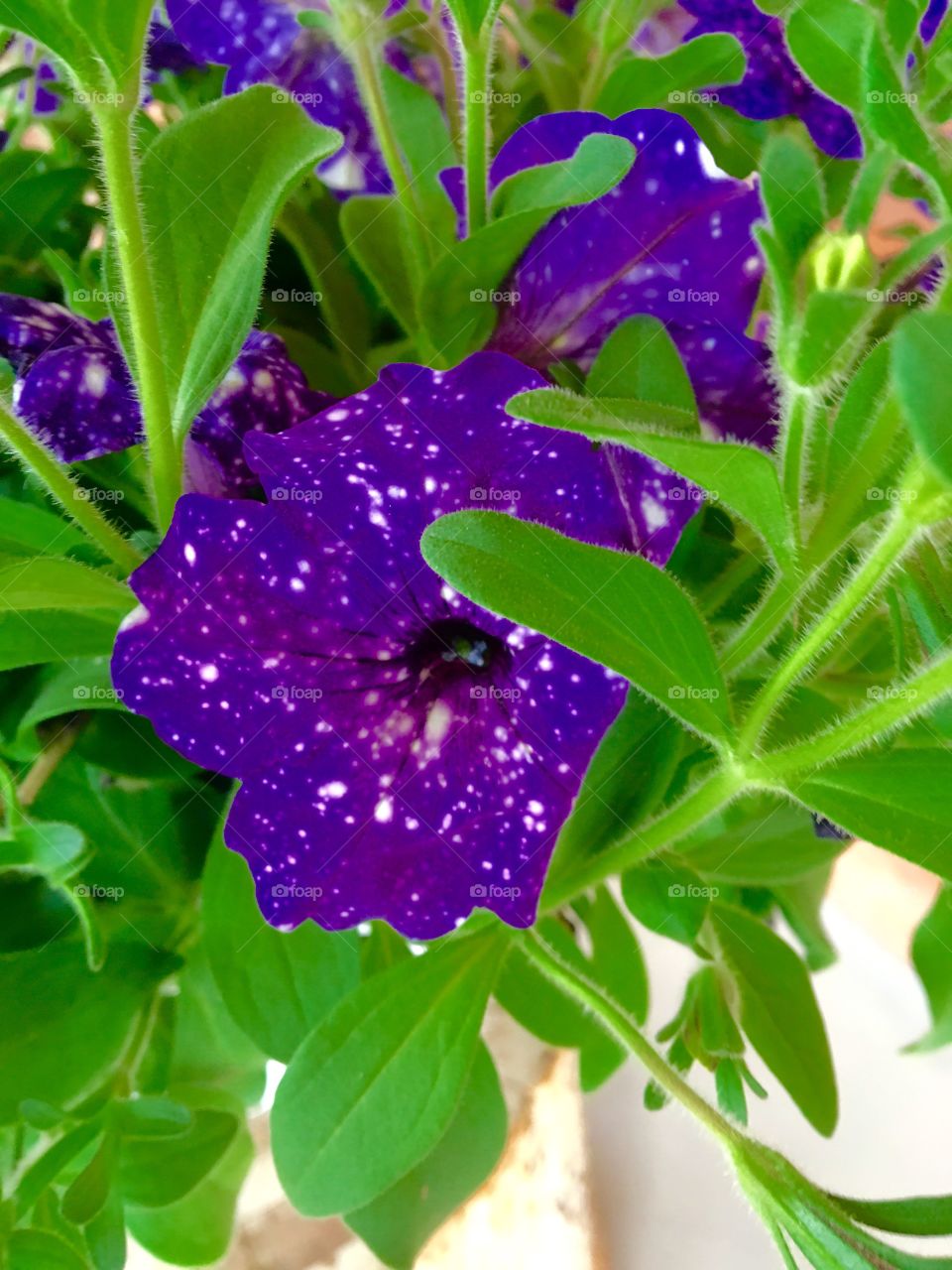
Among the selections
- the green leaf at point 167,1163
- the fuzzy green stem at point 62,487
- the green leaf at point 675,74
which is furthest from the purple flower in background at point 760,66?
the green leaf at point 167,1163

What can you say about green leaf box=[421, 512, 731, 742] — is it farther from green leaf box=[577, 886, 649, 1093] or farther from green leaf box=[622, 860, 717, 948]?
green leaf box=[577, 886, 649, 1093]

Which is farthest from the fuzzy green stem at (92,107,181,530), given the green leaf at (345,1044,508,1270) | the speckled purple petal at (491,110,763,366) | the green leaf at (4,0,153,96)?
the green leaf at (345,1044,508,1270)

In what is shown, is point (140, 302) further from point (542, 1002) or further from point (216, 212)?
point (542, 1002)

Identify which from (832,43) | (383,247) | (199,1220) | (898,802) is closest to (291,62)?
(383,247)

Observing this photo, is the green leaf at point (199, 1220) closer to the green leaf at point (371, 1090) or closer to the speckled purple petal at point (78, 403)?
the green leaf at point (371, 1090)

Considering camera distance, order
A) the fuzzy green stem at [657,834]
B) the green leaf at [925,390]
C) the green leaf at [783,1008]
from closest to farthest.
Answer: the green leaf at [925,390]
the fuzzy green stem at [657,834]
the green leaf at [783,1008]

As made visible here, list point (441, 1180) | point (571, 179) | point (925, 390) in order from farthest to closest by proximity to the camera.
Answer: point (441, 1180) → point (571, 179) → point (925, 390)

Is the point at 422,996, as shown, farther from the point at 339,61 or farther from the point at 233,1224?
the point at 339,61
